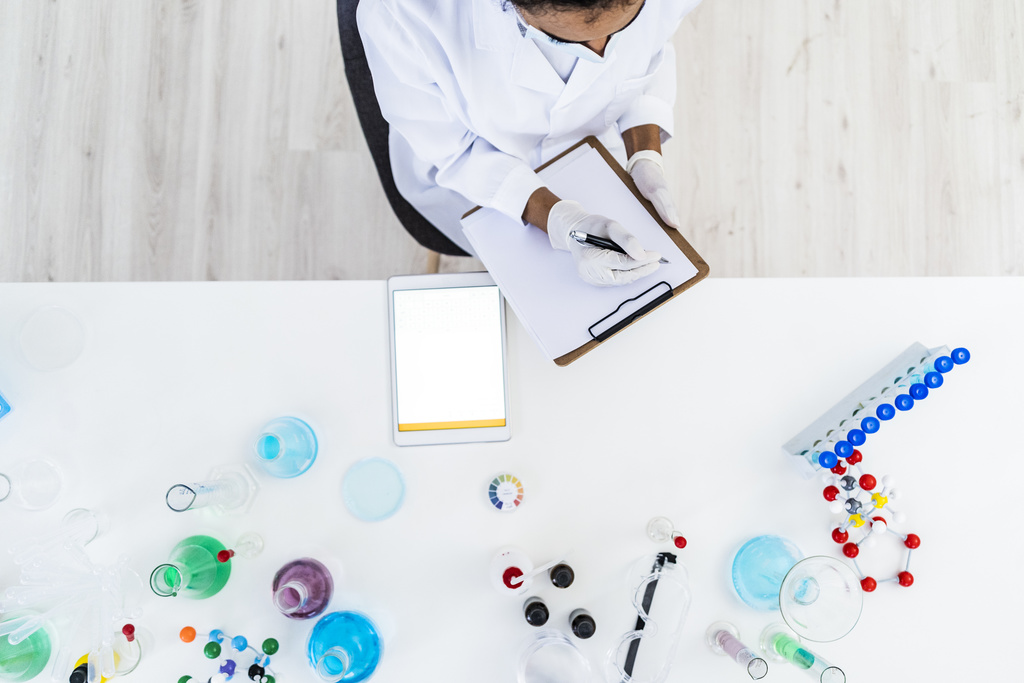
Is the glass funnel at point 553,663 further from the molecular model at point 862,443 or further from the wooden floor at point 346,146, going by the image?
the wooden floor at point 346,146

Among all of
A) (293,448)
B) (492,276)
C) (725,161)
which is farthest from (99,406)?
(725,161)

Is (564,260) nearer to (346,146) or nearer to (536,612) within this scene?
(536,612)

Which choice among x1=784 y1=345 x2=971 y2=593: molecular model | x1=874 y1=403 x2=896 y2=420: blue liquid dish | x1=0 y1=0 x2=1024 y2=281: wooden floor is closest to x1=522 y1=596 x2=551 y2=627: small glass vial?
x1=784 y1=345 x2=971 y2=593: molecular model

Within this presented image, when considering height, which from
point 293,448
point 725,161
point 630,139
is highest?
point 725,161

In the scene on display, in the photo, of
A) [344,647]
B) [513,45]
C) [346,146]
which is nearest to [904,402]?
[513,45]

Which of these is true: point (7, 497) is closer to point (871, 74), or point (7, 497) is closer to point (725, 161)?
point (725, 161)

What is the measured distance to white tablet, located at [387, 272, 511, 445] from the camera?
961 millimetres

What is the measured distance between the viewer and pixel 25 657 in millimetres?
864

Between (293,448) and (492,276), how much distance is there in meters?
0.40

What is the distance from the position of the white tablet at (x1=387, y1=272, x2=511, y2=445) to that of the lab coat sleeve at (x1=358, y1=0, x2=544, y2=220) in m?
0.15

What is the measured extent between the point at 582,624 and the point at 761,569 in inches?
11.1

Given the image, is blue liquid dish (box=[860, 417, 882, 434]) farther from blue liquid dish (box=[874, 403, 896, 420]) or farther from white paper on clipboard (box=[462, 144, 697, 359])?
white paper on clipboard (box=[462, 144, 697, 359])

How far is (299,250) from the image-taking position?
165cm

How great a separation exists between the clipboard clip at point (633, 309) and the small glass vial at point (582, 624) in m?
0.40
